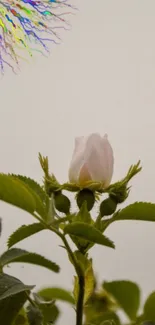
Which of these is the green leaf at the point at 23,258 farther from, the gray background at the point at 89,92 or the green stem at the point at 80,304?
the gray background at the point at 89,92

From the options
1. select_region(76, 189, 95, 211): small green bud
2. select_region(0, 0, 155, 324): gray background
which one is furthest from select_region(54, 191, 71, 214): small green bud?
select_region(0, 0, 155, 324): gray background

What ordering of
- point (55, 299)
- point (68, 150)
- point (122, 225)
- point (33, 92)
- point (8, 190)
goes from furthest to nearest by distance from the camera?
point (33, 92)
point (68, 150)
point (122, 225)
point (55, 299)
point (8, 190)

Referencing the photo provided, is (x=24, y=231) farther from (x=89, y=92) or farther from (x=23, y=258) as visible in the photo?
(x=89, y=92)

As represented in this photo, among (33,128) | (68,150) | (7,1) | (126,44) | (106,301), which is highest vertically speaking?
(7,1)

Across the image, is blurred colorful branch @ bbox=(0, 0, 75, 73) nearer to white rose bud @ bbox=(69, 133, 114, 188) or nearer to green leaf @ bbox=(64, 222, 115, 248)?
white rose bud @ bbox=(69, 133, 114, 188)

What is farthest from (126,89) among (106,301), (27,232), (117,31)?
(27,232)

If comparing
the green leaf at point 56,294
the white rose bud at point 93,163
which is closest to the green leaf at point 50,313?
the green leaf at point 56,294

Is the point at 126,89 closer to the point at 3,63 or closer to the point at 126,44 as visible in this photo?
the point at 126,44
